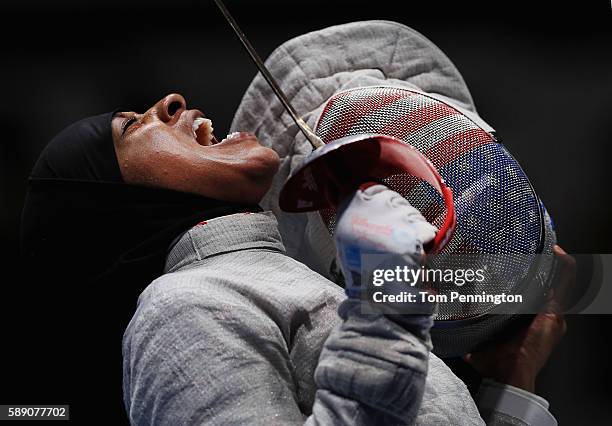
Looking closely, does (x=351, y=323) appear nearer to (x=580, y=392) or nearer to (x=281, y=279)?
(x=281, y=279)

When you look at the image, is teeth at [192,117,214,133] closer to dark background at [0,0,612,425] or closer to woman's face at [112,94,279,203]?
woman's face at [112,94,279,203]

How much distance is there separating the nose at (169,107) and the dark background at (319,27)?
119 mm

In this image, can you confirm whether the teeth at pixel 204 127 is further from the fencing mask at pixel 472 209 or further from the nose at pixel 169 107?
the fencing mask at pixel 472 209

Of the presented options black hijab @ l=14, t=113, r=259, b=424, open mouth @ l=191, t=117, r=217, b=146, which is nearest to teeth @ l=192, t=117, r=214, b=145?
open mouth @ l=191, t=117, r=217, b=146

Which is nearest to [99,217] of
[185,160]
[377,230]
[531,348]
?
[185,160]

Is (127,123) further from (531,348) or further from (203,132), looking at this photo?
(531,348)

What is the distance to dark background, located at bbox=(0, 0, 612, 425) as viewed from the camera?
102cm

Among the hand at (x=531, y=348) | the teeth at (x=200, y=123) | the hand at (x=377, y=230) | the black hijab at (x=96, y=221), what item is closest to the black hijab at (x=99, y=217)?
the black hijab at (x=96, y=221)

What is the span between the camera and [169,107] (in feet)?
3.22

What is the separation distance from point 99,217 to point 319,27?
0.46m

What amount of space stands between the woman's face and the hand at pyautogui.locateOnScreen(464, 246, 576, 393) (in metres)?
0.36

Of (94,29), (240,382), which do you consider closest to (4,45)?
(94,29)

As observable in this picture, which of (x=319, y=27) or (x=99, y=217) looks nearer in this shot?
(x=99, y=217)

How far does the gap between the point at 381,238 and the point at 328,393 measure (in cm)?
15
